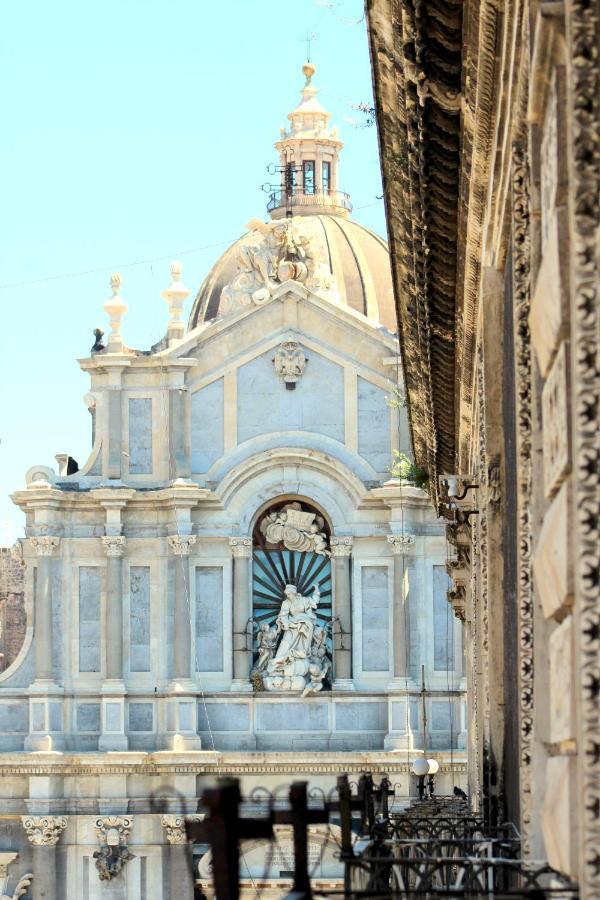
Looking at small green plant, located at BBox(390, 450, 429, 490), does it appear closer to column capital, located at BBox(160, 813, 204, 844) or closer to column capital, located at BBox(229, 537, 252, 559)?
column capital, located at BBox(229, 537, 252, 559)

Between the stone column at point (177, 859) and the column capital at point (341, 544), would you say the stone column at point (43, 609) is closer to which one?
the stone column at point (177, 859)

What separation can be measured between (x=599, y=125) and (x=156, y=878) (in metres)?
36.9

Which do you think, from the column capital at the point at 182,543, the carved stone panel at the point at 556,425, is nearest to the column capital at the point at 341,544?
the column capital at the point at 182,543

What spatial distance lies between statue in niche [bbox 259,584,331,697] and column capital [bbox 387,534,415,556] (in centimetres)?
151

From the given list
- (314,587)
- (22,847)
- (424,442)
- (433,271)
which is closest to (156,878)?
(22,847)

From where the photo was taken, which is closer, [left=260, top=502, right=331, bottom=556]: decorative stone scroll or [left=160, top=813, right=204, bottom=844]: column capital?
[left=160, top=813, right=204, bottom=844]: column capital

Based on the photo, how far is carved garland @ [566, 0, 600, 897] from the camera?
5.42 metres

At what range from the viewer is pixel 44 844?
4156 cm

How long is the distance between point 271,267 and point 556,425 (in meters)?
38.1

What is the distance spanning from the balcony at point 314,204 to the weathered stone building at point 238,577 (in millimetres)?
9807

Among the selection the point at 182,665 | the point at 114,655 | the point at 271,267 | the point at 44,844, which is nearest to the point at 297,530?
the point at 182,665

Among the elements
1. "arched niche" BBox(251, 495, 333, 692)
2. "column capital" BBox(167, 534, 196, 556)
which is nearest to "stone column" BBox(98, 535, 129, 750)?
"column capital" BBox(167, 534, 196, 556)

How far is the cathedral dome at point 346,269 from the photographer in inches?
2010

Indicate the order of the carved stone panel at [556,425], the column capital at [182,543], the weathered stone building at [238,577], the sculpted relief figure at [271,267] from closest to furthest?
the carved stone panel at [556,425] < the weathered stone building at [238,577] < the column capital at [182,543] < the sculpted relief figure at [271,267]
